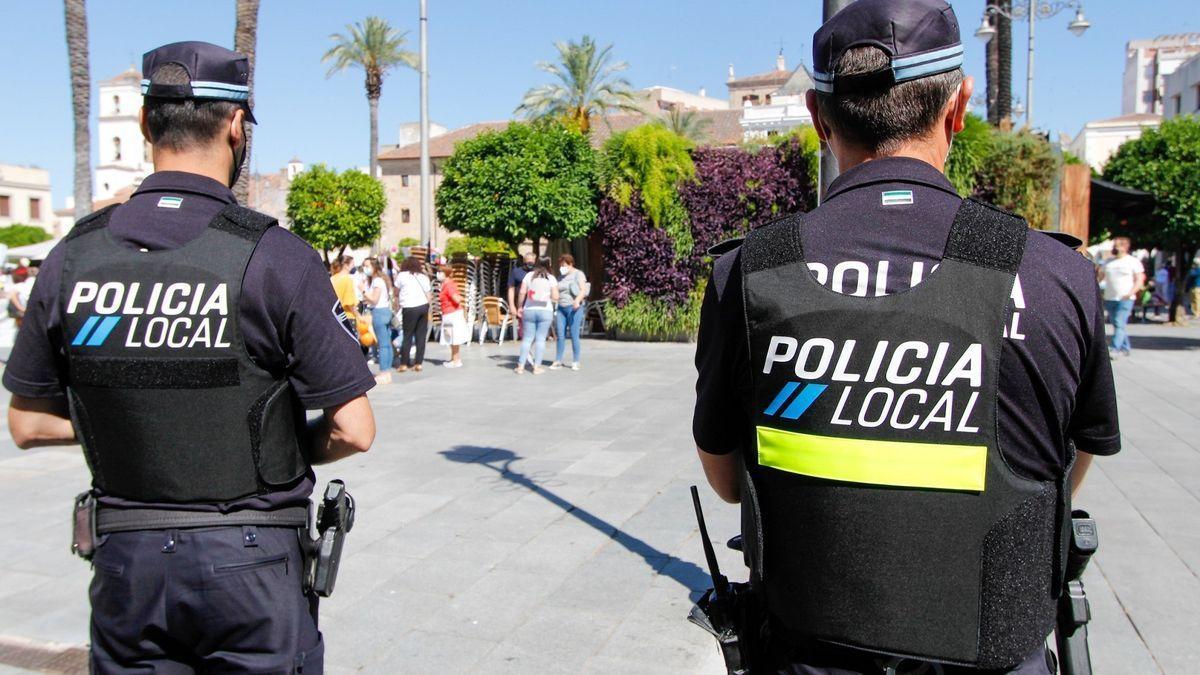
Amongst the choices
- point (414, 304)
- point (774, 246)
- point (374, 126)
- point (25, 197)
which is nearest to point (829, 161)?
point (774, 246)

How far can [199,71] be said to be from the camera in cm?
→ 212

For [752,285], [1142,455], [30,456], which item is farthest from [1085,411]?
[30,456]

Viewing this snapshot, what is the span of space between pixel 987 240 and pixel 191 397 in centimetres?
165

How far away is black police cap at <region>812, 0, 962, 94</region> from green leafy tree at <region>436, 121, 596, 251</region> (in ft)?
52.6

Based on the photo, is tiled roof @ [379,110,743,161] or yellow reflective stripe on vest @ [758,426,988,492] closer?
yellow reflective stripe on vest @ [758,426,988,492]

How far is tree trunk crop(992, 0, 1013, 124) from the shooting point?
18.2 m

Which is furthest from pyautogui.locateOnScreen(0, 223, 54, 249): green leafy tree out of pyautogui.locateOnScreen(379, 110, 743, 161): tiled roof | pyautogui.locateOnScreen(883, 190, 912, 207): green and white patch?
pyautogui.locateOnScreen(883, 190, 912, 207): green and white patch

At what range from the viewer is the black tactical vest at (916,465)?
1.45 meters

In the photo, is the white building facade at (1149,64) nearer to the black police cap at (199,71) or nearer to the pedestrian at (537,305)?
the pedestrian at (537,305)

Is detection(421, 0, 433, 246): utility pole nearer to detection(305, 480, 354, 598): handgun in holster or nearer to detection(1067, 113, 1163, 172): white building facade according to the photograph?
detection(305, 480, 354, 598): handgun in holster

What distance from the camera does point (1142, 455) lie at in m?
7.31

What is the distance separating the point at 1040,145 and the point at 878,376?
14793 millimetres

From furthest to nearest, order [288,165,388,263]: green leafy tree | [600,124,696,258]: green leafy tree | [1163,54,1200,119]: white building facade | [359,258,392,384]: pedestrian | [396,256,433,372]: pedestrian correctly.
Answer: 1. [1163,54,1200,119]: white building facade
2. [288,165,388,263]: green leafy tree
3. [600,124,696,258]: green leafy tree
4. [396,256,433,372]: pedestrian
5. [359,258,392,384]: pedestrian

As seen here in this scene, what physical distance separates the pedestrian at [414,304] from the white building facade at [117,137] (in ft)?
237
